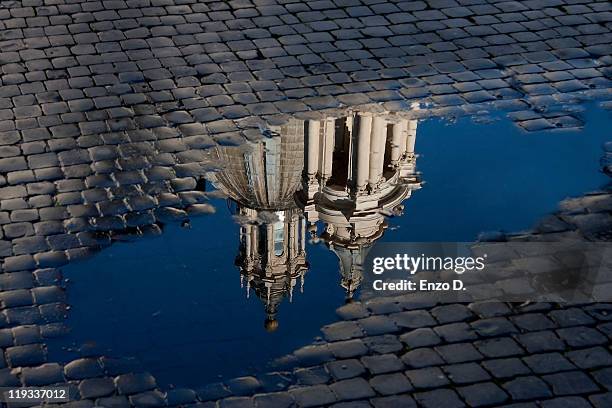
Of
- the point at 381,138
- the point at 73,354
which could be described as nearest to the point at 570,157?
the point at 381,138

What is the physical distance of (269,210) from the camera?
10.2 metres

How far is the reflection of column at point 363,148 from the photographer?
35.9 feet

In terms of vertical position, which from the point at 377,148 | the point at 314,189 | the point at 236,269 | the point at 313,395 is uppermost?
the point at 377,148

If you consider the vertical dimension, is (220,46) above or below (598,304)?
above

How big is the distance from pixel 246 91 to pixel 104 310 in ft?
12.8

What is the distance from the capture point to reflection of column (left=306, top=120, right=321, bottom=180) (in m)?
10.8

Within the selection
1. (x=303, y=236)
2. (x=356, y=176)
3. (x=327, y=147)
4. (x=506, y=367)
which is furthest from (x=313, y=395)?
(x=327, y=147)

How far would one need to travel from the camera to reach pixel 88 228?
9.77 metres

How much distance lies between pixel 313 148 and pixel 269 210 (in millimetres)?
1133

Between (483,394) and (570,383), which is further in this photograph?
(570,383)

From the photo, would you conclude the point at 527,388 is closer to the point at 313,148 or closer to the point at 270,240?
the point at 270,240

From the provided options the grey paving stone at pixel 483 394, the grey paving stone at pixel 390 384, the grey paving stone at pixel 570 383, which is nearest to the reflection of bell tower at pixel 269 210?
the grey paving stone at pixel 390 384

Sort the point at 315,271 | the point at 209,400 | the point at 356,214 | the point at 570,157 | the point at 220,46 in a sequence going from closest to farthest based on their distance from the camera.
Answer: the point at 209,400 → the point at 315,271 → the point at 356,214 → the point at 570,157 → the point at 220,46

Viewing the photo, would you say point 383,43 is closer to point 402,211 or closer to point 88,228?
point 402,211
